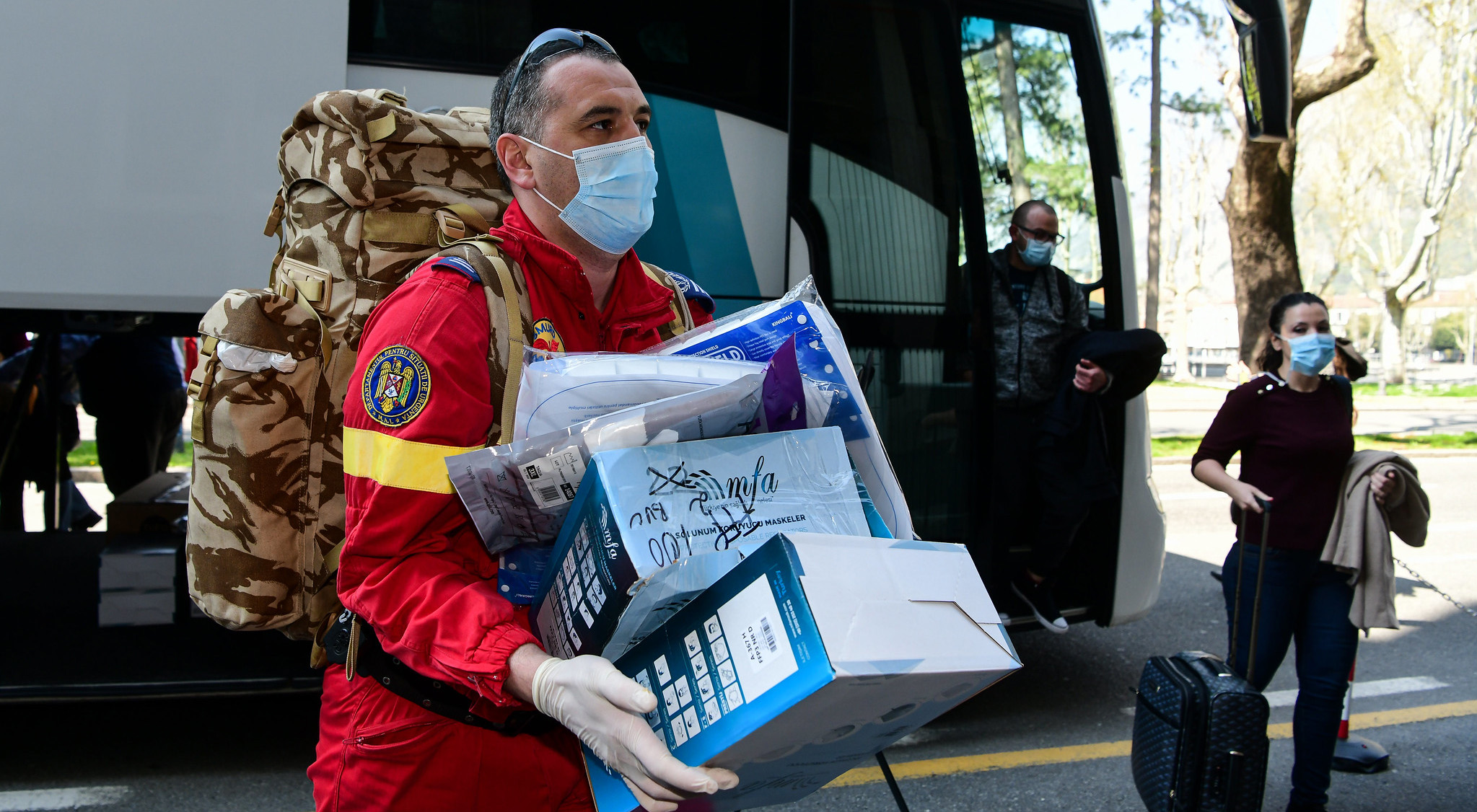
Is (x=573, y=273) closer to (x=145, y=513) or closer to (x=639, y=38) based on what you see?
(x=639, y=38)

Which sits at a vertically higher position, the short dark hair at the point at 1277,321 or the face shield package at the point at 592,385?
the short dark hair at the point at 1277,321

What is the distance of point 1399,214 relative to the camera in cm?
3762

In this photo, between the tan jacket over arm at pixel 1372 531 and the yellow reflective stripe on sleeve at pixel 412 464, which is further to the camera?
the tan jacket over arm at pixel 1372 531

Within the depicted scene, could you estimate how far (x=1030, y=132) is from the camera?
4188 mm

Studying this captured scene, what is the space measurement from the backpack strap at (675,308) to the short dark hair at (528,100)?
325 millimetres

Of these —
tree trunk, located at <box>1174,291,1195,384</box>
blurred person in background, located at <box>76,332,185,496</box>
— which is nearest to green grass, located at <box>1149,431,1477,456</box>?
blurred person in background, located at <box>76,332,185,496</box>

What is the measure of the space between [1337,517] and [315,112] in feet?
11.8

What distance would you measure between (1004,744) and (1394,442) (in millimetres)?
14921

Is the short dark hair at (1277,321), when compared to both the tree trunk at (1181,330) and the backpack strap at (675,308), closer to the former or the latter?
the backpack strap at (675,308)

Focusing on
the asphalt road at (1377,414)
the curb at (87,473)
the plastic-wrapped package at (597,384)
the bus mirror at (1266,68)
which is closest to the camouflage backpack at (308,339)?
the plastic-wrapped package at (597,384)

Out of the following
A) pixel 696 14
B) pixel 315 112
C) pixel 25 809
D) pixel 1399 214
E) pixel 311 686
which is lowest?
pixel 25 809

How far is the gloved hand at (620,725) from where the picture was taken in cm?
114

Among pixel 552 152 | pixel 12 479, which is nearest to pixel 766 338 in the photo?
pixel 552 152

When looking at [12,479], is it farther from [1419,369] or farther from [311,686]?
[1419,369]
